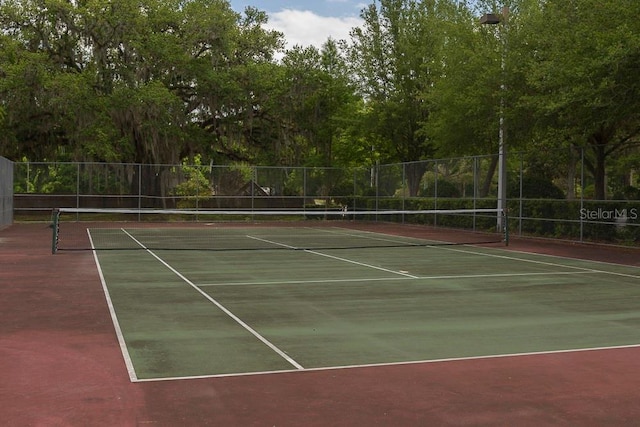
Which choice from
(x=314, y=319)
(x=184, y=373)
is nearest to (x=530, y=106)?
(x=314, y=319)

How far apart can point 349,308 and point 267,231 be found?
21.6 meters

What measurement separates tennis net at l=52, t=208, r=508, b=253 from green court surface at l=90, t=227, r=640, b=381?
11.0 feet

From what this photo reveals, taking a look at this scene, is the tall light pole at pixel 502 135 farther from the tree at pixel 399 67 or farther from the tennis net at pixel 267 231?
the tree at pixel 399 67

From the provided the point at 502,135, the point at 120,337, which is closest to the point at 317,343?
the point at 120,337

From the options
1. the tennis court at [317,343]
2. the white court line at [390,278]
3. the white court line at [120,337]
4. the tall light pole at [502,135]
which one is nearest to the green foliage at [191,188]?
the tall light pole at [502,135]

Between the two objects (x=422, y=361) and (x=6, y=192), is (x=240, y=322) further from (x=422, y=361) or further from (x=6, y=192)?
(x=6, y=192)

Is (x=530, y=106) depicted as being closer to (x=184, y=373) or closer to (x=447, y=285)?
(x=447, y=285)

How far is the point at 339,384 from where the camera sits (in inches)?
263

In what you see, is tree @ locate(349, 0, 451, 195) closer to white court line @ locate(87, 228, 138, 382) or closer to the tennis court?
the tennis court

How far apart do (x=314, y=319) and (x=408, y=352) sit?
2.31m

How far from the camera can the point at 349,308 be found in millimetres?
11094

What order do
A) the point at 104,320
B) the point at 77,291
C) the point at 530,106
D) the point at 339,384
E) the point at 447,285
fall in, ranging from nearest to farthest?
the point at 339,384 → the point at 104,320 → the point at 77,291 → the point at 447,285 → the point at 530,106

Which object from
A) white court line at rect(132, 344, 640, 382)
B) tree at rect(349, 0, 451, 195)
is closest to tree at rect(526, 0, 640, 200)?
white court line at rect(132, 344, 640, 382)

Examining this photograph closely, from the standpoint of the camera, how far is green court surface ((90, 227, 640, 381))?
8023 millimetres
